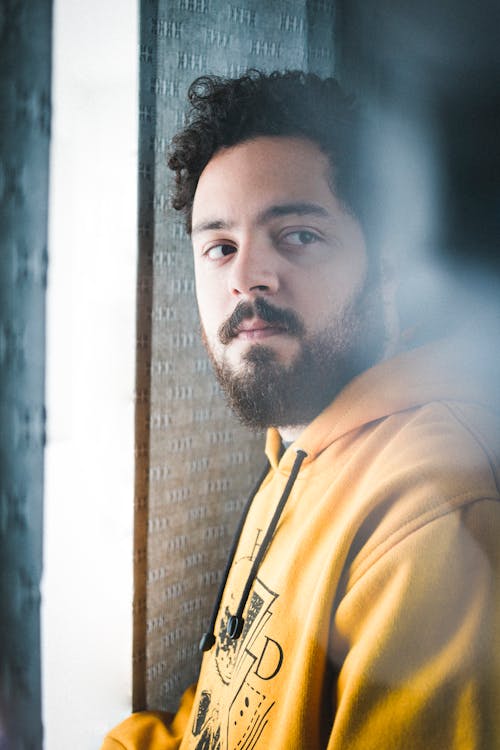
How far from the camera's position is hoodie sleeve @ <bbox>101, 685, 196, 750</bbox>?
76cm

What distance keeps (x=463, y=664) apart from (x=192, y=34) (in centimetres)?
75

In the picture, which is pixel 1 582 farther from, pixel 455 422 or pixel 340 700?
pixel 455 422

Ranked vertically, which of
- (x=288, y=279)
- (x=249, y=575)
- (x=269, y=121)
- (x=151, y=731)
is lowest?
(x=151, y=731)

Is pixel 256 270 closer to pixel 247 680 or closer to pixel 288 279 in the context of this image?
pixel 288 279

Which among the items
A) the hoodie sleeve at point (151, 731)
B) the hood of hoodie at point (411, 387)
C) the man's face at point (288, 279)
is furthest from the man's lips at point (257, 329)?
the hoodie sleeve at point (151, 731)

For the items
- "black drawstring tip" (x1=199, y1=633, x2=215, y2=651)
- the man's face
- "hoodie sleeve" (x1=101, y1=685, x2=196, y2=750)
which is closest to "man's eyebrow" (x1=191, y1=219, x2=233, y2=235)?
the man's face

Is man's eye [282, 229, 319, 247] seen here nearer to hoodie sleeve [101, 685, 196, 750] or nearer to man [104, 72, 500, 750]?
man [104, 72, 500, 750]

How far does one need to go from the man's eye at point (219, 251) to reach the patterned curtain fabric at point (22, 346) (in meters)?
0.22

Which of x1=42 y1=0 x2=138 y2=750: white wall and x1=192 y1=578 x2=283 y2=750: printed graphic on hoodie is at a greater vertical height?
x1=42 y1=0 x2=138 y2=750: white wall

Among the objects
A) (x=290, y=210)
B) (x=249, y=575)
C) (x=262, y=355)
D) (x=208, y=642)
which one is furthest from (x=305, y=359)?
(x=208, y=642)

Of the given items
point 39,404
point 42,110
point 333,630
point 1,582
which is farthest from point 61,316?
point 333,630

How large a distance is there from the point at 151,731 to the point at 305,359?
62 cm

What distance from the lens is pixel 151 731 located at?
782mm

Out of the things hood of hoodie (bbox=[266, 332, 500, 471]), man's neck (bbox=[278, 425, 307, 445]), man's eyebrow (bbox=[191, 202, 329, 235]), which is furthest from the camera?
man's neck (bbox=[278, 425, 307, 445])
